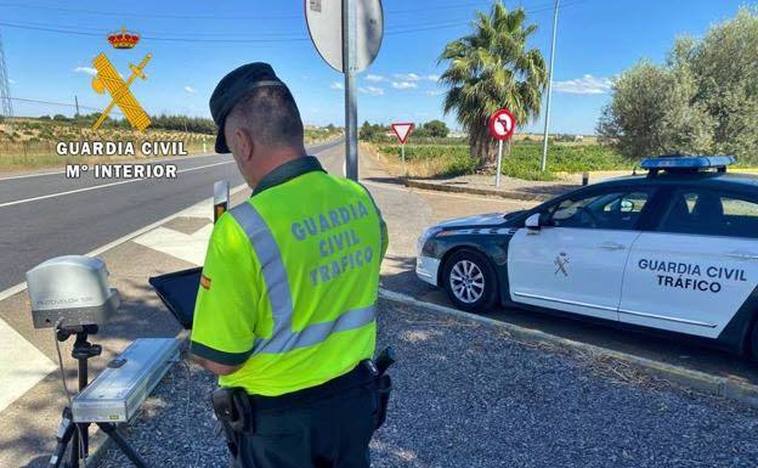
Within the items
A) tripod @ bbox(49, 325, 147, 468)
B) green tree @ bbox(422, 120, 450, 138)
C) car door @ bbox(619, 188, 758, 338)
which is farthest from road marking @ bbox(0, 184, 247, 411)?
green tree @ bbox(422, 120, 450, 138)

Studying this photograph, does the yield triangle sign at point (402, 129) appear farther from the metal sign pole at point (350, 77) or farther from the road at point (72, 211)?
the metal sign pole at point (350, 77)

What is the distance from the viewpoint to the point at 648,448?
2721 millimetres

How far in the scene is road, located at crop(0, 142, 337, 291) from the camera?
720cm

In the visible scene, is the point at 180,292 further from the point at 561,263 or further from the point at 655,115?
the point at 655,115

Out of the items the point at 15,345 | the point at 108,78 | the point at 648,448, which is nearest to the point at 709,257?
the point at 648,448

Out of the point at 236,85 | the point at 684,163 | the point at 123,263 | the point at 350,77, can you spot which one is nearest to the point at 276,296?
the point at 236,85

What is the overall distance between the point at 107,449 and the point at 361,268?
2.02 metres

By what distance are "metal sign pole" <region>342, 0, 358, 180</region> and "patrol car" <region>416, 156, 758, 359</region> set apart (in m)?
1.70

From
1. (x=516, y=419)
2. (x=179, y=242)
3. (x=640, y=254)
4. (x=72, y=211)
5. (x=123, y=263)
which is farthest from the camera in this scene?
(x=72, y=211)

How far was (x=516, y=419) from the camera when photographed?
9.76 ft

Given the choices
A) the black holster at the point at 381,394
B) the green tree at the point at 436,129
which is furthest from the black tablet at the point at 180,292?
the green tree at the point at 436,129

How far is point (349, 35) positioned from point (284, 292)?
2.94 m

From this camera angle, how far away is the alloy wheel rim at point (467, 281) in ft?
16.5

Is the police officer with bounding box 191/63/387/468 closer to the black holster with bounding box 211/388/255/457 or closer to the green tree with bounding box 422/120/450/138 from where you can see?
the black holster with bounding box 211/388/255/457
